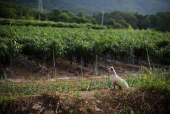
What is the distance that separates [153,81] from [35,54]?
23.6ft

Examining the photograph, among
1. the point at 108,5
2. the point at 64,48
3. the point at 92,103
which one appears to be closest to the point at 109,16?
the point at 108,5

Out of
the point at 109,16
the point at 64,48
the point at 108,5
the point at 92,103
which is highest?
the point at 108,5

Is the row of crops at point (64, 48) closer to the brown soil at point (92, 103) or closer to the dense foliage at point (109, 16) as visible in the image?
the brown soil at point (92, 103)

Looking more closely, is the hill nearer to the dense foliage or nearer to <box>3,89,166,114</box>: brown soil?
the dense foliage

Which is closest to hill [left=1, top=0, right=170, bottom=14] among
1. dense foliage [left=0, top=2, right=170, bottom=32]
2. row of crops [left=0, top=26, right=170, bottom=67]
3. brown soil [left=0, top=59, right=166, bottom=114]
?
dense foliage [left=0, top=2, right=170, bottom=32]

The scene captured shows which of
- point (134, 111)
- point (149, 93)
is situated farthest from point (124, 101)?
point (149, 93)

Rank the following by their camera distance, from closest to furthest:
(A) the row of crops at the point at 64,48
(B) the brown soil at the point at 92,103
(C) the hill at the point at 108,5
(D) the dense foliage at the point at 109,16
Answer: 1. (B) the brown soil at the point at 92,103
2. (A) the row of crops at the point at 64,48
3. (D) the dense foliage at the point at 109,16
4. (C) the hill at the point at 108,5

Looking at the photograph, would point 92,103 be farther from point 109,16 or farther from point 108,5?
point 108,5

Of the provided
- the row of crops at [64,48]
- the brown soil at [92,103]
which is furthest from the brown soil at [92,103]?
the row of crops at [64,48]

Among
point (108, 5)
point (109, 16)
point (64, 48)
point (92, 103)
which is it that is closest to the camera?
point (92, 103)

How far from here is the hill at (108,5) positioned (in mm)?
86062

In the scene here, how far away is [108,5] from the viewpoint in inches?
3792

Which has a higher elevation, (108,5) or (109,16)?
(108,5)

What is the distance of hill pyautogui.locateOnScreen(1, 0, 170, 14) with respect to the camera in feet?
282
